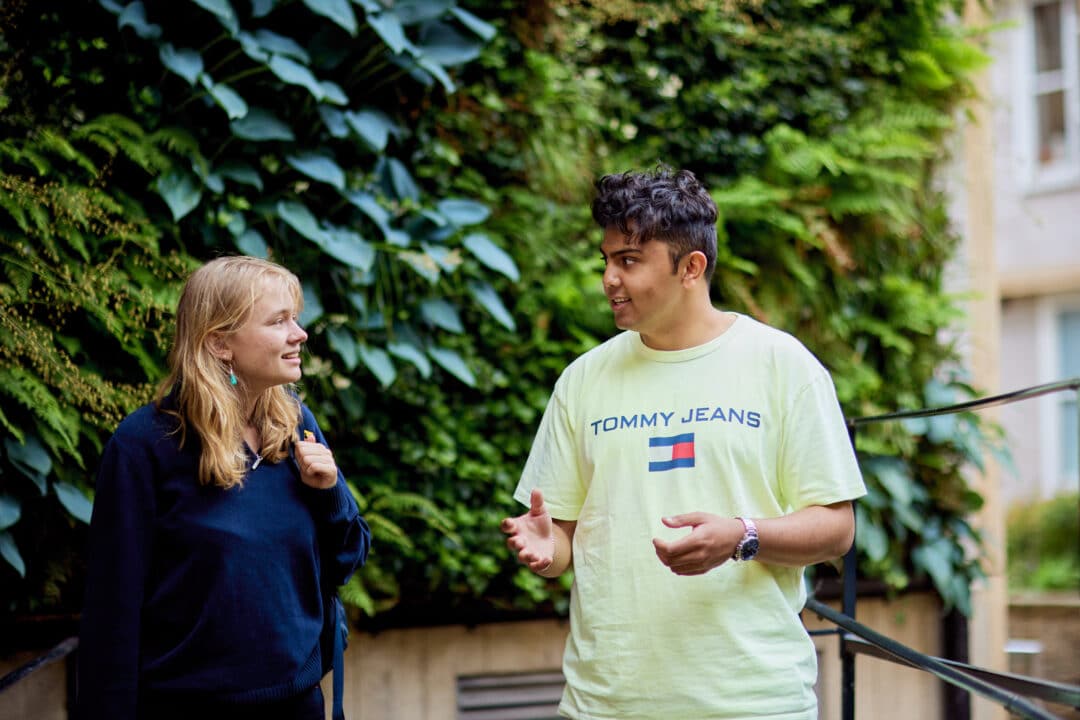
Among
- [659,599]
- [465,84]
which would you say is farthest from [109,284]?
[659,599]

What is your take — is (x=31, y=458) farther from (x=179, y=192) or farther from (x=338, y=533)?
(x=338, y=533)

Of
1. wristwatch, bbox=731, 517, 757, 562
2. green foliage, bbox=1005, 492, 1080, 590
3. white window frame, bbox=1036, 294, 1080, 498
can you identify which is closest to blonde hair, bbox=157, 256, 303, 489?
wristwatch, bbox=731, 517, 757, 562

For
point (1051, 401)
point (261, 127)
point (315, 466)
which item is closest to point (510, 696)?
point (261, 127)

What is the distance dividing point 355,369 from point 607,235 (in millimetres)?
1961

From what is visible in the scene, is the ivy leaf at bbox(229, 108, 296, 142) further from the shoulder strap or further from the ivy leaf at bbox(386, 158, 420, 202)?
the shoulder strap

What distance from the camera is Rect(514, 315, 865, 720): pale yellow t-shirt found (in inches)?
78.7

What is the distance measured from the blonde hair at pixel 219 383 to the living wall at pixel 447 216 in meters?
1.05

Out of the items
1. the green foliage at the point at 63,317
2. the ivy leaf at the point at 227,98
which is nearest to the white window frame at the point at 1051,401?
the ivy leaf at the point at 227,98

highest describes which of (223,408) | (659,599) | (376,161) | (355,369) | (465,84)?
(465,84)

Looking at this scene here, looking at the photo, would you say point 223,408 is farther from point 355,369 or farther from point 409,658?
point 409,658

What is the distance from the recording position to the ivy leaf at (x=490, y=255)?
396 centimetres

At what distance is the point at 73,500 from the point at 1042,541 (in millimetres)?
8288

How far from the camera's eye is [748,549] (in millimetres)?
1938

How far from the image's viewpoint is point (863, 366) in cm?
476
